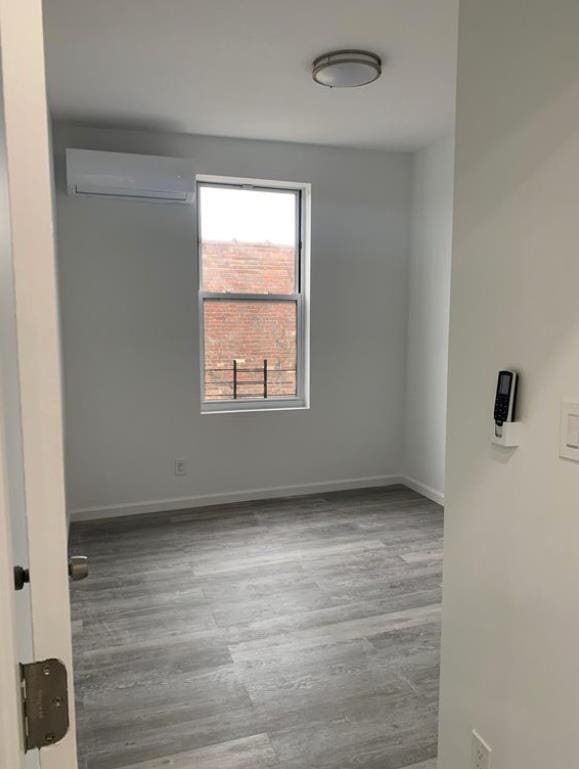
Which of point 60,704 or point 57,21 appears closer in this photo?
point 60,704

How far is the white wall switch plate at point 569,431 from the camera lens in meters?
1.14

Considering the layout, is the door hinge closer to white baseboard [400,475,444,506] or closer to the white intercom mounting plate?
the white intercom mounting plate

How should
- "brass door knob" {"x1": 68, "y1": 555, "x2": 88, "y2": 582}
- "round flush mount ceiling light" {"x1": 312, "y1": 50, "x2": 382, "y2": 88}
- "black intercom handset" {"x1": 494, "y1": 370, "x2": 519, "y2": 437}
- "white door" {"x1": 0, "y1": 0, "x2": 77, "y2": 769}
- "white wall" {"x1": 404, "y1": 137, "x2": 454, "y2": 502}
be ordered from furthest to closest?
→ "white wall" {"x1": 404, "y1": 137, "x2": 454, "y2": 502} → "round flush mount ceiling light" {"x1": 312, "y1": 50, "x2": 382, "y2": 88} → "black intercom handset" {"x1": 494, "y1": 370, "x2": 519, "y2": 437} → "brass door knob" {"x1": 68, "y1": 555, "x2": 88, "y2": 582} → "white door" {"x1": 0, "y1": 0, "x2": 77, "y2": 769}

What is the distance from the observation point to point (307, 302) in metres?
4.45

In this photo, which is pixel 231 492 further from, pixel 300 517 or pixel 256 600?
pixel 256 600

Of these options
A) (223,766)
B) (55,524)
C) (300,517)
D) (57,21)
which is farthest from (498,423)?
(300,517)

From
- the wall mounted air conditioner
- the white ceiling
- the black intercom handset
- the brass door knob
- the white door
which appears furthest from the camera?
the wall mounted air conditioner

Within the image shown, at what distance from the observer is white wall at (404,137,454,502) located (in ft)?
13.8

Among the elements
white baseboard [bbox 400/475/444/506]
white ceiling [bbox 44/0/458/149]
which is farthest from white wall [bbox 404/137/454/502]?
white ceiling [bbox 44/0/458/149]

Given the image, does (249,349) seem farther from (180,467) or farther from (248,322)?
(180,467)

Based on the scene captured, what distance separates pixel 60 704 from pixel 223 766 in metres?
1.51

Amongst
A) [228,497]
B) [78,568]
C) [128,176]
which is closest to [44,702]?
[78,568]

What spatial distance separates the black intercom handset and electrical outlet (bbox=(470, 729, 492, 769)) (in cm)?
80

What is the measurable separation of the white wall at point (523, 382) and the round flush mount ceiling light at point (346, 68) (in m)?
1.47
